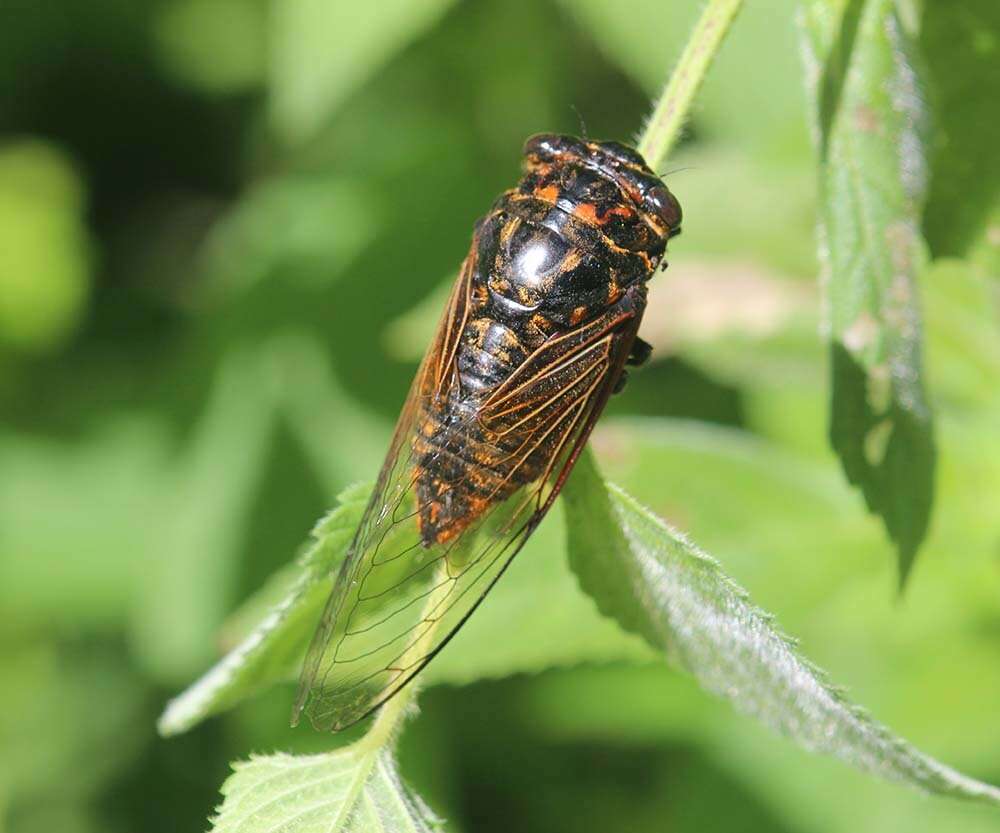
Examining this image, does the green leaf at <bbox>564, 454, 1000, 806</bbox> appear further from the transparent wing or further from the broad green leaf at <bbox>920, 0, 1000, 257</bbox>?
the broad green leaf at <bbox>920, 0, 1000, 257</bbox>

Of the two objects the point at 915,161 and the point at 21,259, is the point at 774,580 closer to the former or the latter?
the point at 915,161

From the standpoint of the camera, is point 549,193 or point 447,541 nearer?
point 447,541

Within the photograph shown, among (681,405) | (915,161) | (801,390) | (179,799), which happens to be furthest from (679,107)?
(179,799)

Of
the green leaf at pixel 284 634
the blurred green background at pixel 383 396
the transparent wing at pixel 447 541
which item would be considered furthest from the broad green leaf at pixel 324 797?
the blurred green background at pixel 383 396

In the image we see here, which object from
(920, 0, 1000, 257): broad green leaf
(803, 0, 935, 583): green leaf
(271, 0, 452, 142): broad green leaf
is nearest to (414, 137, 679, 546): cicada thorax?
(803, 0, 935, 583): green leaf

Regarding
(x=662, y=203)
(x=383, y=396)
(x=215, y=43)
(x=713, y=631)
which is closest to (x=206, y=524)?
(x=383, y=396)

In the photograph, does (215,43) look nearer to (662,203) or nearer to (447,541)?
(662,203)
